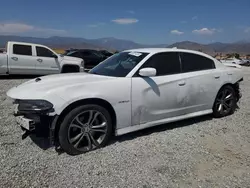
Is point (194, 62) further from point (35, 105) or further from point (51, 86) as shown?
point (35, 105)

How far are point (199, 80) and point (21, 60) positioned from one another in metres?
8.74

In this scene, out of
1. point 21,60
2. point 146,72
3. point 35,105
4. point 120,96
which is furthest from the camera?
point 21,60

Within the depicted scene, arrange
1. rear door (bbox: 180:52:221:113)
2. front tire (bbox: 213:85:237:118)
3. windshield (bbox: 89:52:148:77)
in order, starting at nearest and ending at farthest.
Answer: windshield (bbox: 89:52:148:77)
rear door (bbox: 180:52:221:113)
front tire (bbox: 213:85:237:118)

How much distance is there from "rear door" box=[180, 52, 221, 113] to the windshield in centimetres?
97

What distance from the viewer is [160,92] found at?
13.4 feet

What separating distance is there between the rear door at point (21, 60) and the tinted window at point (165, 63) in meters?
8.26

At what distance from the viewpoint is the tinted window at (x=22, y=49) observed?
10688 millimetres

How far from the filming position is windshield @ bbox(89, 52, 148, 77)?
4.06 metres

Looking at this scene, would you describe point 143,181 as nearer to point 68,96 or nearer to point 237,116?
point 68,96

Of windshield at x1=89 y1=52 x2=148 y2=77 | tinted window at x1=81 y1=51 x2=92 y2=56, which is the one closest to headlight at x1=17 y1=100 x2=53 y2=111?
windshield at x1=89 y1=52 x2=148 y2=77

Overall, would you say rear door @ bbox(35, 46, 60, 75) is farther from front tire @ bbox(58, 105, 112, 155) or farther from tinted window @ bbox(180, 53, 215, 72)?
front tire @ bbox(58, 105, 112, 155)

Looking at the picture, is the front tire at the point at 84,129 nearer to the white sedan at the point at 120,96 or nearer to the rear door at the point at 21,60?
the white sedan at the point at 120,96

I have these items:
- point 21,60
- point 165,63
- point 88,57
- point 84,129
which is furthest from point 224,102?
point 88,57

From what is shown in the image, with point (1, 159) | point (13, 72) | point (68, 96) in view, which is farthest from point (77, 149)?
point (13, 72)
